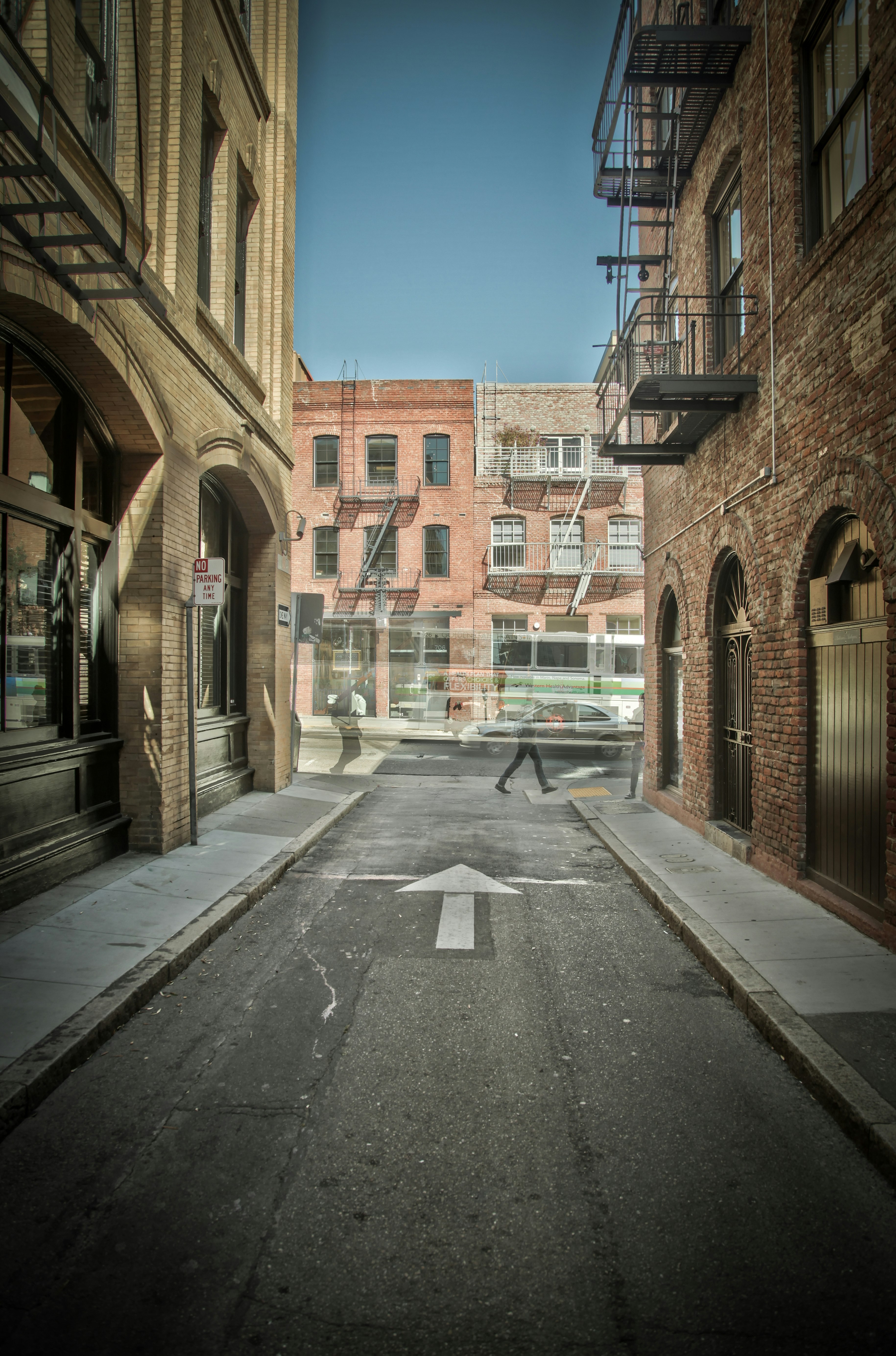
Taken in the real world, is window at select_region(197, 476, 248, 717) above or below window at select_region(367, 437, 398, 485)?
below

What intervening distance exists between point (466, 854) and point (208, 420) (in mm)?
6105

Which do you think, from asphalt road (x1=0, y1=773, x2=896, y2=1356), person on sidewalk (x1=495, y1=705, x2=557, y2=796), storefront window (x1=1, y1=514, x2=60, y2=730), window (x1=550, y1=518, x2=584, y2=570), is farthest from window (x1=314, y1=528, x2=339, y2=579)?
asphalt road (x1=0, y1=773, x2=896, y2=1356)

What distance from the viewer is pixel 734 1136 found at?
344 centimetres

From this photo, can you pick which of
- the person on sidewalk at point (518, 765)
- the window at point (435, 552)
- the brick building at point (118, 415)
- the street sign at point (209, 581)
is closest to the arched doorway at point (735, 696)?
the person on sidewalk at point (518, 765)

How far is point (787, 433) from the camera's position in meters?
7.16

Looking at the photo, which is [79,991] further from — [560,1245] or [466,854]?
[466,854]

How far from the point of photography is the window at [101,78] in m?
7.12

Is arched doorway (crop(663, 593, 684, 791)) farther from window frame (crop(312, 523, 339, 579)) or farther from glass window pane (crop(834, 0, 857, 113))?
window frame (crop(312, 523, 339, 579))

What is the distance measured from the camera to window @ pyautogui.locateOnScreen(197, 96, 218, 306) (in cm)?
1051

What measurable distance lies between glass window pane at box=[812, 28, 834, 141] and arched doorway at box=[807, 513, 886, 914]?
3584 millimetres

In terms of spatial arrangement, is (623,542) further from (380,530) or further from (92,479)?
(92,479)

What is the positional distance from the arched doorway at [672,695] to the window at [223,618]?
658cm

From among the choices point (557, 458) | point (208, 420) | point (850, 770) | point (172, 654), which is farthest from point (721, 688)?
point (557, 458)

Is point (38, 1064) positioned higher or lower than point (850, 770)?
lower
